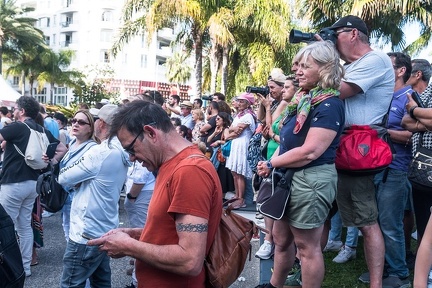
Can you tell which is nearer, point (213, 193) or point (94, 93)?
point (213, 193)

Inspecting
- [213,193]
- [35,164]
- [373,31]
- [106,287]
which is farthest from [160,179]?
[373,31]

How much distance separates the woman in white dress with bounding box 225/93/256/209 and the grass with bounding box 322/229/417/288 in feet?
9.75

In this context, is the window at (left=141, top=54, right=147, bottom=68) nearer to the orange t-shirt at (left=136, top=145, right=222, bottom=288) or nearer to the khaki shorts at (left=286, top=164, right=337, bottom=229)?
the khaki shorts at (left=286, top=164, right=337, bottom=229)

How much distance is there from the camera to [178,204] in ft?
6.89

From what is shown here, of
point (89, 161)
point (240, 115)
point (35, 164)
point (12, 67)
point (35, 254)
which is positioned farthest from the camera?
point (12, 67)

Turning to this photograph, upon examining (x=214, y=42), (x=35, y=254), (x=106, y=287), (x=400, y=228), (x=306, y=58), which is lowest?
(x=35, y=254)

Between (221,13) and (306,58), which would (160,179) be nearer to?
(306,58)

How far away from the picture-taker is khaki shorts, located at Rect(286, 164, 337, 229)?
3354 mm

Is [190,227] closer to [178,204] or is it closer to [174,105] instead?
[178,204]

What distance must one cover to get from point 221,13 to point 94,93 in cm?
1219

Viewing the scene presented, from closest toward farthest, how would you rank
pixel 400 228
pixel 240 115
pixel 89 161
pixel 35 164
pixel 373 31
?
pixel 89 161, pixel 400 228, pixel 35 164, pixel 240 115, pixel 373 31

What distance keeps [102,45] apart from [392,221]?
66.4 meters

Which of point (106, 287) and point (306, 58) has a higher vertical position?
point (306, 58)

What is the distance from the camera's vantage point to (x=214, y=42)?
61.3ft
